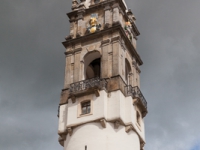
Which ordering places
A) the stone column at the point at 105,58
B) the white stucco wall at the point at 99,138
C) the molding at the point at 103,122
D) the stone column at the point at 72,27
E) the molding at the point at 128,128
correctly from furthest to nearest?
the stone column at the point at 72,27 → the stone column at the point at 105,58 → the molding at the point at 128,128 → the molding at the point at 103,122 → the white stucco wall at the point at 99,138

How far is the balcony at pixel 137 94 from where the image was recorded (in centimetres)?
4828

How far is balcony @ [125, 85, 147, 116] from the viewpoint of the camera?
48.3m

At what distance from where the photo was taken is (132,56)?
54344 millimetres

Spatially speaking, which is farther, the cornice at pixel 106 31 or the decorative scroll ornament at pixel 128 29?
the decorative scroll ornament at pixel 128 29

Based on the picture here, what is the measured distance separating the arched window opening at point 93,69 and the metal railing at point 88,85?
6.59m

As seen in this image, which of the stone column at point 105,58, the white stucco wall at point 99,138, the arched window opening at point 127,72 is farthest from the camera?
the arched window opening at point 127,72

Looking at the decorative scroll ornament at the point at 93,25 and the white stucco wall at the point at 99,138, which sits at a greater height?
the decorative scroll ornament at the point at 93,25

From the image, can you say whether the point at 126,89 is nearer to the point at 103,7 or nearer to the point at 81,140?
the point at 81,140

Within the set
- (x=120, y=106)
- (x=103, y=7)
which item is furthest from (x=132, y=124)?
(x=103, y=7)

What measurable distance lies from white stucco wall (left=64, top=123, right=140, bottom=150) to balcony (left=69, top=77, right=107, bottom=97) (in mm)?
3475

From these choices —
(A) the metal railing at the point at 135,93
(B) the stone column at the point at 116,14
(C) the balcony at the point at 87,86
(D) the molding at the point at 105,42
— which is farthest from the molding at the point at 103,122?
(B) the stone column at the point at 116,14

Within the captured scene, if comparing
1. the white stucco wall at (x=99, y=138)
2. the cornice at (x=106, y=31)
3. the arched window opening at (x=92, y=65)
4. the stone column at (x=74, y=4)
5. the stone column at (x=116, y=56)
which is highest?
the stone column at (x=74, y=4)

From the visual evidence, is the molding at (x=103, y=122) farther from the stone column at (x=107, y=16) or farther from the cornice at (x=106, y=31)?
the stone column at (x=107, y=16)

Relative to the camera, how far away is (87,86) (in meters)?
47.8
